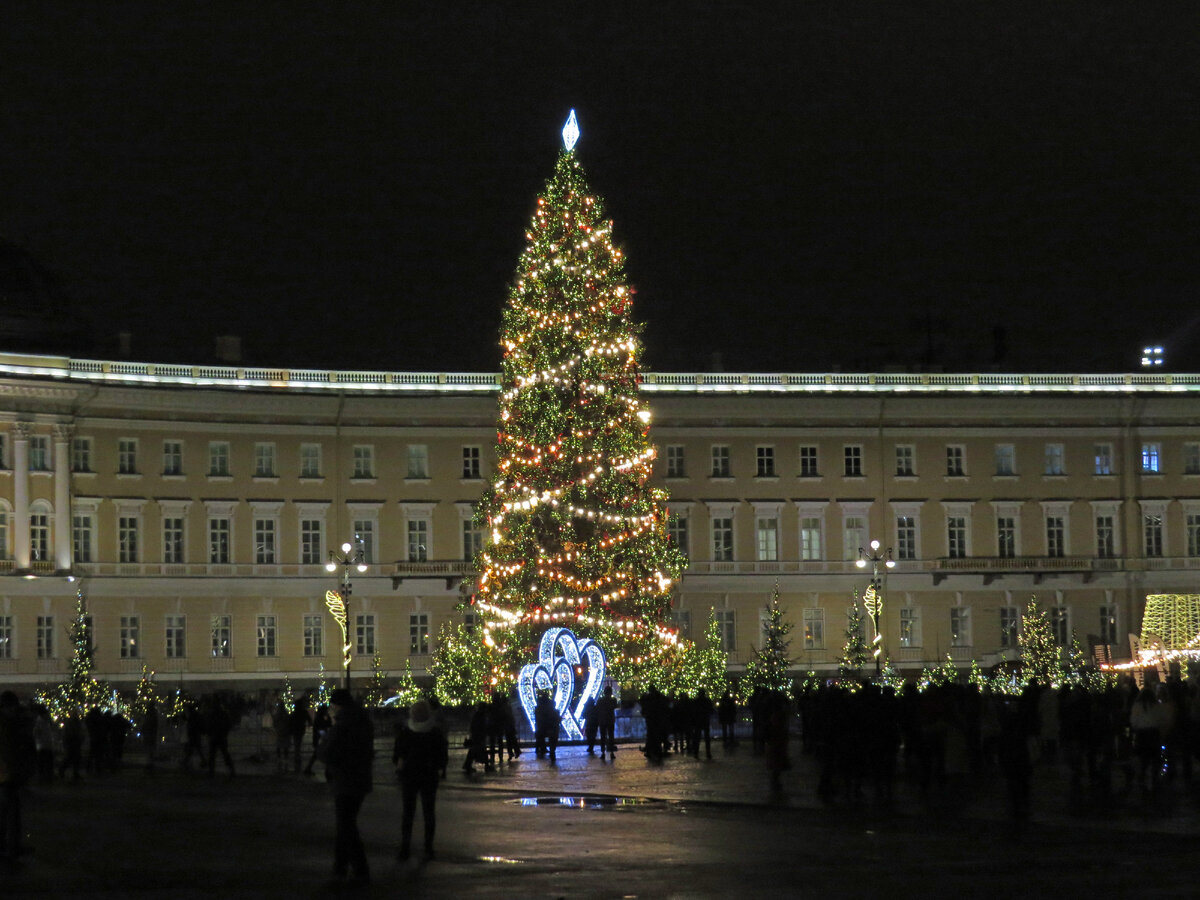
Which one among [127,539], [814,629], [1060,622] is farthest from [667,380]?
[127,539]

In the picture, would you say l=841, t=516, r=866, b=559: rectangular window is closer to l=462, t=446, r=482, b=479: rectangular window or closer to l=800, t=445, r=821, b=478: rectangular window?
l=800, t=445, r=821, b=478: rectangular window

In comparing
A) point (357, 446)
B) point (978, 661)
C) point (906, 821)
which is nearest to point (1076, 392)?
point (978, 661)

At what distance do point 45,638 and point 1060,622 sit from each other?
39.3 m

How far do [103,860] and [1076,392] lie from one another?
215 ft

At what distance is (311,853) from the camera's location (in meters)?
21.9

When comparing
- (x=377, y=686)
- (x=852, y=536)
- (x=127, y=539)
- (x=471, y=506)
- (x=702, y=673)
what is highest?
(x=471, y=506)

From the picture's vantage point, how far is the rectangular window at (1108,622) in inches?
3211

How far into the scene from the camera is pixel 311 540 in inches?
3051

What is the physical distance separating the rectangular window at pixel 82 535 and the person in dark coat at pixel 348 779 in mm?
56336

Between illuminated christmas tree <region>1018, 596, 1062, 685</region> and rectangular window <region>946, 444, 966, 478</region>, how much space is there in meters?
6.09

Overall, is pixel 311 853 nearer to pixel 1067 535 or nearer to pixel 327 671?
pixel 327 671

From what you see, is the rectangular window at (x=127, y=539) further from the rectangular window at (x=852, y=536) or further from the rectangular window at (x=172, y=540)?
the rectangular window at (x=852, y=536)

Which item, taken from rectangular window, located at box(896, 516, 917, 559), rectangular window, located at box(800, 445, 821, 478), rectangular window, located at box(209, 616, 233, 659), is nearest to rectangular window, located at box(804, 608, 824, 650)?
rectangular window, located at box(896, 516, 917, 559)

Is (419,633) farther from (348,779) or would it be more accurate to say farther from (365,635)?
(348,779)
